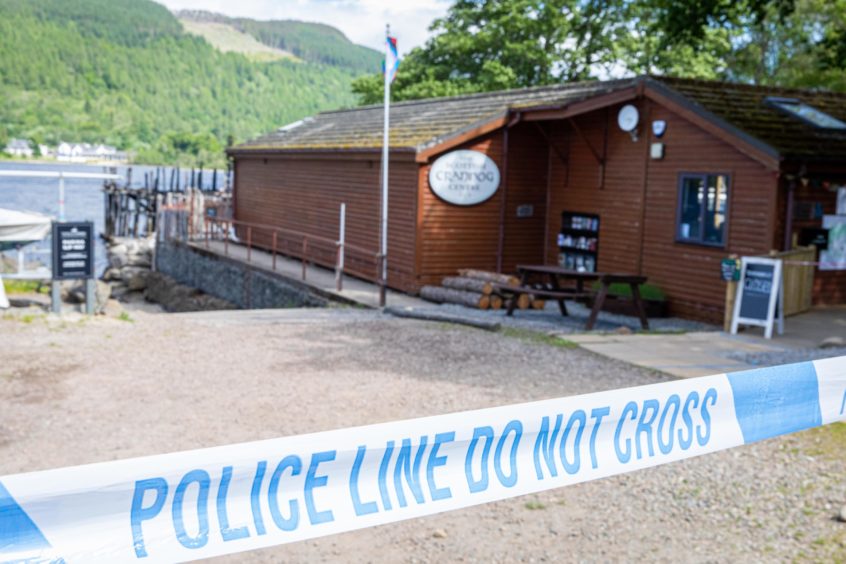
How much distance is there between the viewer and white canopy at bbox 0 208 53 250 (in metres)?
15.9

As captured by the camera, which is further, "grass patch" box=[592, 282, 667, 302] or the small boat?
the small boat

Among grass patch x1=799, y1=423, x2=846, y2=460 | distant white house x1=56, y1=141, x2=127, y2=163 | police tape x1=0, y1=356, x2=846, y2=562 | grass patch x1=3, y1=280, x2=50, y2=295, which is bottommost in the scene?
grass patch x1=3, y1=280, x2=50, y2=295

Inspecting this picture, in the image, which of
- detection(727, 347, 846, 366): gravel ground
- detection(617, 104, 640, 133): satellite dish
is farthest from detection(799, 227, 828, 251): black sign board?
detection(727, 347, 846, 366): gravel ground

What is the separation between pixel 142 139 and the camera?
173 metres

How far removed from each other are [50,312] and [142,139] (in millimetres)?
168541

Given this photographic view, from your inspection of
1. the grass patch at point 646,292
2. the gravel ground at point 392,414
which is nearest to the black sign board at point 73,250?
the gravel ground at point 392,414

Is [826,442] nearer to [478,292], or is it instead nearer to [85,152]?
[478,292]

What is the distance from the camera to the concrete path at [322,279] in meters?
17.2

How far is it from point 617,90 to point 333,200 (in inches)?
318

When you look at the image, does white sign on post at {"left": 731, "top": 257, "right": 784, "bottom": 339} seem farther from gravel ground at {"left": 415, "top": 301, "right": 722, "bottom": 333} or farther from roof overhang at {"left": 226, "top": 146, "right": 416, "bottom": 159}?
roof overhang at {"left": 226, "top": 146, "right": 416, "bottom": 159}

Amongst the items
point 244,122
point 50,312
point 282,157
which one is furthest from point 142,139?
point 50,312

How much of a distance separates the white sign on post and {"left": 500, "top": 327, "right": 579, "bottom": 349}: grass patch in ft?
8.58

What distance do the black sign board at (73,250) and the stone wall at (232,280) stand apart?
204 inches

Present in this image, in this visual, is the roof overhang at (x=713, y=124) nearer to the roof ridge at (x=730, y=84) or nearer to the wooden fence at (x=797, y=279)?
the roof ridge at (x=730, y=84)
